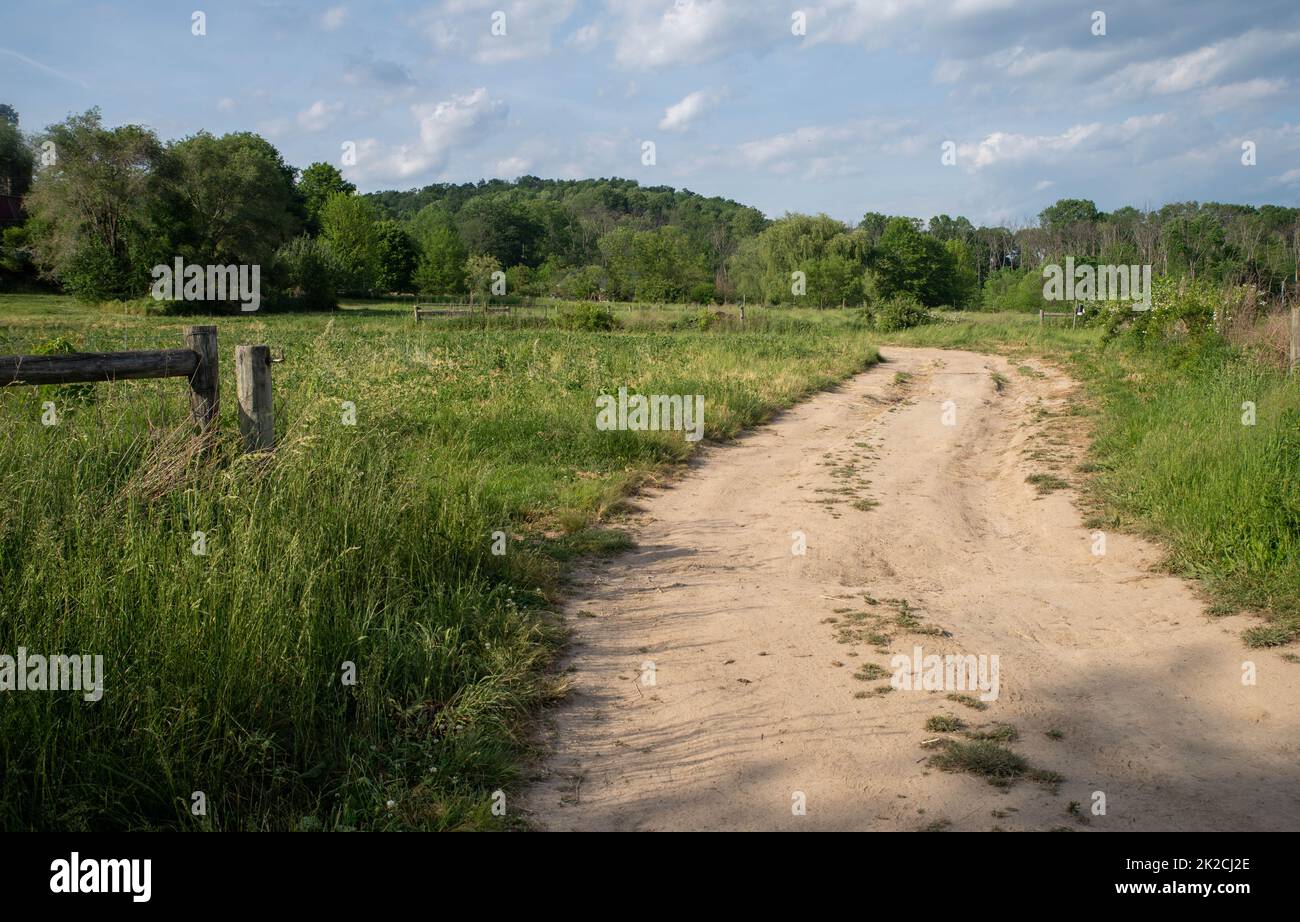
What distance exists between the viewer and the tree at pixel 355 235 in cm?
6919

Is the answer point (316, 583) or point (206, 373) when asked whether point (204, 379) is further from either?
point (316, 583)

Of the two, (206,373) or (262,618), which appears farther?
(206,373)

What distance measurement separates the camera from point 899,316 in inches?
1699

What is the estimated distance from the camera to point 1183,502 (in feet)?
26.8

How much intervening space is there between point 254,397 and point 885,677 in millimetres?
4902

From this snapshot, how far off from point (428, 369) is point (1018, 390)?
13253mm

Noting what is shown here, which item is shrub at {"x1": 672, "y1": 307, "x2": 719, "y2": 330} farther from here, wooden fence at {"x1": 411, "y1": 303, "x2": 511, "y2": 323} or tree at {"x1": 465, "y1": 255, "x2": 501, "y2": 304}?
tree at {"x1": 465, "y1": 255, "x2": 501, "y2": 304}

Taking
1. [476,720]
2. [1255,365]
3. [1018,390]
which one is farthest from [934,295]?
[476,720]

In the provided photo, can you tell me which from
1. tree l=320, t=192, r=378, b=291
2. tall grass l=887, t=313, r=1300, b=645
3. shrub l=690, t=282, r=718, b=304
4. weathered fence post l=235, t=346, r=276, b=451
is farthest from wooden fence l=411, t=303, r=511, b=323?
weathered fence post l=235, t=346, r=276, b=451

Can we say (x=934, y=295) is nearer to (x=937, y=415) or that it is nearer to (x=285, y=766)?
(x=937, y=415)

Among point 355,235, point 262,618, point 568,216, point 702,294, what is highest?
point 568,216

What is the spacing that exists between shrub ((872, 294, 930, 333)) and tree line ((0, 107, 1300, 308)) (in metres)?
10.3

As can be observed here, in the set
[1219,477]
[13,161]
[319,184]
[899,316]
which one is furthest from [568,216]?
[1219,477]

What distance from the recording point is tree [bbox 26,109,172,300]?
1826 inches
